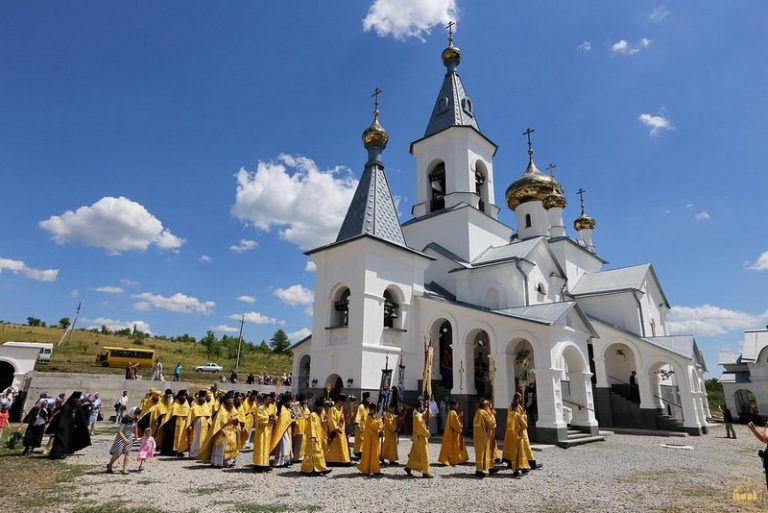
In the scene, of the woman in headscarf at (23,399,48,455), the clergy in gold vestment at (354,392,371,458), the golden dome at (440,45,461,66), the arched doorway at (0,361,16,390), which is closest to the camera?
the clergy in gold vestment at (354,392,371,458)

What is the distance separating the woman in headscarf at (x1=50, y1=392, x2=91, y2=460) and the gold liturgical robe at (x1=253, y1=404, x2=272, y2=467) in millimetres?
3753

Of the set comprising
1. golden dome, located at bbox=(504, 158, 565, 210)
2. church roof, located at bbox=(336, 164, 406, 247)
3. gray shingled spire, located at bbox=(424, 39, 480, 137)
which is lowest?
church roof, located at bbox=(336, 164, 406, 247)

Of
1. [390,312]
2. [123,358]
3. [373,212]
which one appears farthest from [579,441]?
[123,358]

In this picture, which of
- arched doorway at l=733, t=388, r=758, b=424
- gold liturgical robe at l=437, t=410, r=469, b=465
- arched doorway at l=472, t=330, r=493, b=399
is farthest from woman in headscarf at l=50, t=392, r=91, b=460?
arched doorway at l=733, t=388, r=758, b=424

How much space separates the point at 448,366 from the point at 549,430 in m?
4.42

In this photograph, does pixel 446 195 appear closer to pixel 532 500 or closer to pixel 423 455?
pixel 423 455

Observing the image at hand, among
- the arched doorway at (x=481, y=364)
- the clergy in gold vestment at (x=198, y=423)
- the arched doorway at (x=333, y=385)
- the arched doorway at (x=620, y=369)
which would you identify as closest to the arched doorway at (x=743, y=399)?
the arched doorway at (x=620, y=369)

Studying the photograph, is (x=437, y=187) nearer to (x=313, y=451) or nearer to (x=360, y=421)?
(x=360, y=421)

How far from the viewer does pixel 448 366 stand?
52.7 feet

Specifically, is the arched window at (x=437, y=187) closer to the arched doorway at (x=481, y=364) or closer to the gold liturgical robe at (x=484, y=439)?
the arched doorway at (x=481, y=364)

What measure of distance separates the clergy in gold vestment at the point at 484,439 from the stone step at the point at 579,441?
4610mm

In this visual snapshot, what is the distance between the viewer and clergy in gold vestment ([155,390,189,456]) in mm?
9805

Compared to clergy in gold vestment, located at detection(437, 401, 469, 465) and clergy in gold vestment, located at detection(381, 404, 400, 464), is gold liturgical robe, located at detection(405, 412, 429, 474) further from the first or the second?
clergy in gold vestment, located at detection(437, 401, 469, 465)

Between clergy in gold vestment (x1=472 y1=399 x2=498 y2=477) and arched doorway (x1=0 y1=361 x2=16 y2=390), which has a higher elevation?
arched doorway (x1=0 y1=361 x2=16 y2=390)
